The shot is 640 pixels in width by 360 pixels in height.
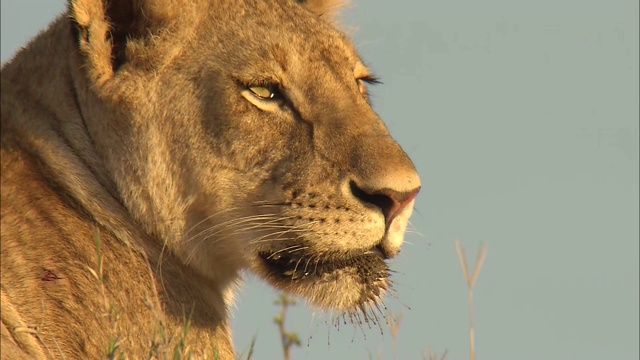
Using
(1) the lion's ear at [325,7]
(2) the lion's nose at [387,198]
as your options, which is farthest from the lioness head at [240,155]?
(1) the lion's ear at [325,7]

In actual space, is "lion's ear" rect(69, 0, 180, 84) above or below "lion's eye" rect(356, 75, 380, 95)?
below

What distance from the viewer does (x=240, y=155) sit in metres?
4.71

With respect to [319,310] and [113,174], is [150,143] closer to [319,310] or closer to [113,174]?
[113,174]

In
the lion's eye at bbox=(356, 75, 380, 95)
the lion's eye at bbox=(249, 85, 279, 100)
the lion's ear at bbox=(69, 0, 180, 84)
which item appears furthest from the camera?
the lion's eye at bbox=(356, 75, 380, 95)

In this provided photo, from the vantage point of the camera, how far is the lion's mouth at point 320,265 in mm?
4605

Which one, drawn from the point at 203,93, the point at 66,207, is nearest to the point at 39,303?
the point at 66,207

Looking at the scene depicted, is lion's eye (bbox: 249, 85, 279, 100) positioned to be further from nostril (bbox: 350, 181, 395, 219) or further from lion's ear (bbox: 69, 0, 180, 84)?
nostril (bbox: 350, 181, 395, 219)

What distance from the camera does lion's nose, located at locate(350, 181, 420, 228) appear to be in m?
4.47

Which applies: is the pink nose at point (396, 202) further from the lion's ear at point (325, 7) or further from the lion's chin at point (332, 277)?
the lion's ear at point (325, 7)

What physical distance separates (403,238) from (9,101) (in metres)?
1.69

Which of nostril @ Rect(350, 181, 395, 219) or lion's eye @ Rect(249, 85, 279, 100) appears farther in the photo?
lion's eye @ Rect(249, 85, 279, 100)

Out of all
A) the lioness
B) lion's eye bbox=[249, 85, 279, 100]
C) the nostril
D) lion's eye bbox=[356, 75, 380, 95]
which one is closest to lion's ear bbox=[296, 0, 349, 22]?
lion's eye bbox=[356, 75, 380, 95]

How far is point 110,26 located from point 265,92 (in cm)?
70

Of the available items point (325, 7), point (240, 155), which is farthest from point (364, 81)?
point (240, 155)
